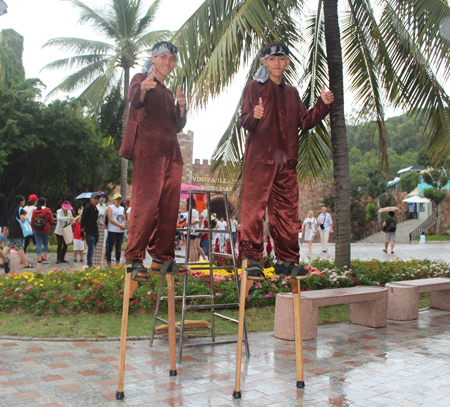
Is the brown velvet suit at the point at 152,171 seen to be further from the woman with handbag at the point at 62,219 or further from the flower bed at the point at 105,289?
the woman with handbag at the point at 62,219

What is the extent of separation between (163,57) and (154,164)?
2.81 ft

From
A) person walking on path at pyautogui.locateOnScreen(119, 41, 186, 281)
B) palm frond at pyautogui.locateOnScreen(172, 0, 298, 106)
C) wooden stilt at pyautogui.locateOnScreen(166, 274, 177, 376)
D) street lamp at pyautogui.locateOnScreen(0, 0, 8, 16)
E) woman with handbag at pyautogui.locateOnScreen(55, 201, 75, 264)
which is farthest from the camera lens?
woman with handbag at pyautogui.locateOnScreen(55, 201, 75, 264)

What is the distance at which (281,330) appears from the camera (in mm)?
4738

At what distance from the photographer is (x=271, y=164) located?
3309mm

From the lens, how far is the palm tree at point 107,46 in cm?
1850

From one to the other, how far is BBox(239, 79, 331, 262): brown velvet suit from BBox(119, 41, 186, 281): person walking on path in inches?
21.4

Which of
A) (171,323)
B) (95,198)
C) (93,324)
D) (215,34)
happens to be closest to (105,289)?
(93,324)

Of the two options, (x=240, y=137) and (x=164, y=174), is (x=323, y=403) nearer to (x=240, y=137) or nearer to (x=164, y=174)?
(x=164, y=174)

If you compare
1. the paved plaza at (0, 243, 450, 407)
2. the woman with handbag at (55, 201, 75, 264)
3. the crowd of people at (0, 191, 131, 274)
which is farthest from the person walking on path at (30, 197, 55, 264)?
the paved plaza at (0, 243, 450, 407)

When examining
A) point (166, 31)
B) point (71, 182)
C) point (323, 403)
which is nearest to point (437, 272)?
point (323, 403)

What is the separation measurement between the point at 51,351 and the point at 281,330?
228cm

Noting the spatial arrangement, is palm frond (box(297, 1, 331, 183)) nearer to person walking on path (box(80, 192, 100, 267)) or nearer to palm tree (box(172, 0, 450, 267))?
palm tree (box(172, 0, 450, 267))

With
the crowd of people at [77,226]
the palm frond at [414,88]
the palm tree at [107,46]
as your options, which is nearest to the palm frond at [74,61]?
the palm tree at [107,46]

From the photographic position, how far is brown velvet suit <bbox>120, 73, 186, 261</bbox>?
10.6 feet
